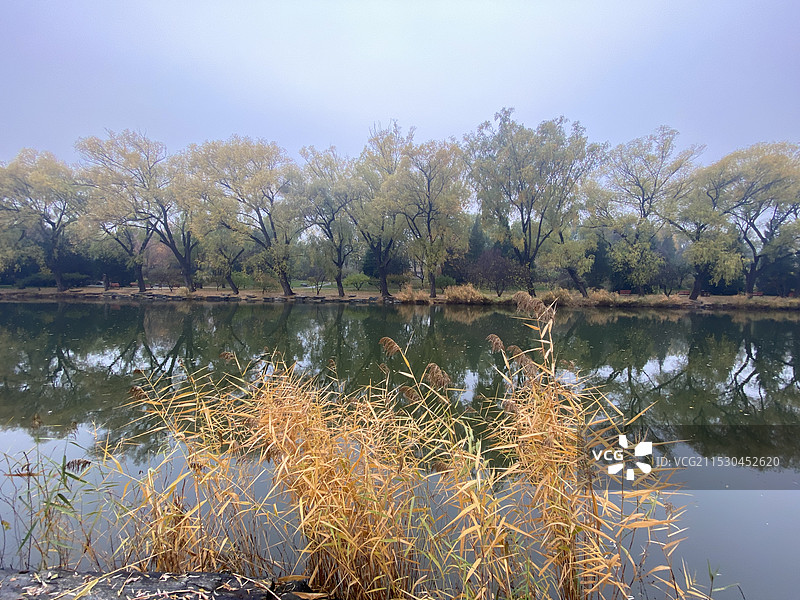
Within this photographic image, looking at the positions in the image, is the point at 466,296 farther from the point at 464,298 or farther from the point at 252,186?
the point at 252,186

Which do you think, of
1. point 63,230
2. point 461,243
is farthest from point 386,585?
point 63,230

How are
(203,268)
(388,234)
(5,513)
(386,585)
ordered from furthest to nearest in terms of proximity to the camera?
(203,268) < (388,234) < (5,513) < (386,585)

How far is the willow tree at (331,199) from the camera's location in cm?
2434

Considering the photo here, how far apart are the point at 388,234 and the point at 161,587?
79.4 feet

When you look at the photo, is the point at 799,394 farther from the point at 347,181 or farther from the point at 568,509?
the point at 347,181

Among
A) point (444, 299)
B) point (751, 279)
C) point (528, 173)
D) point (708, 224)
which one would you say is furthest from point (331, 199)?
point (751, 279)

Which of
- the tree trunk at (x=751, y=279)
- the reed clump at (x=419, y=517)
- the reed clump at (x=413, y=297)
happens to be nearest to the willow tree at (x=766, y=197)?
the tree trunk at (x=751, y=279)

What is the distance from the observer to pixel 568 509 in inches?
71.3

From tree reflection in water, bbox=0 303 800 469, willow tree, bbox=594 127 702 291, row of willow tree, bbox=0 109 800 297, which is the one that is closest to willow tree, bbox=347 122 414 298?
row of willow tree, bbox=0 109 800 297

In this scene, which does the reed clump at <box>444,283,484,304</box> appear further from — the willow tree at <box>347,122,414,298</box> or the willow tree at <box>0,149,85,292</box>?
the willow tree at <box>0,149,85,292</box>

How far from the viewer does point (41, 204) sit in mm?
25906

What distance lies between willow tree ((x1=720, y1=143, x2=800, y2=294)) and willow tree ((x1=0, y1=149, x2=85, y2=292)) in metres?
39.8

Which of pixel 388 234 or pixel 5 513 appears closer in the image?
pixel 5 513

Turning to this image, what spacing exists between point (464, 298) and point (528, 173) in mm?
7627
